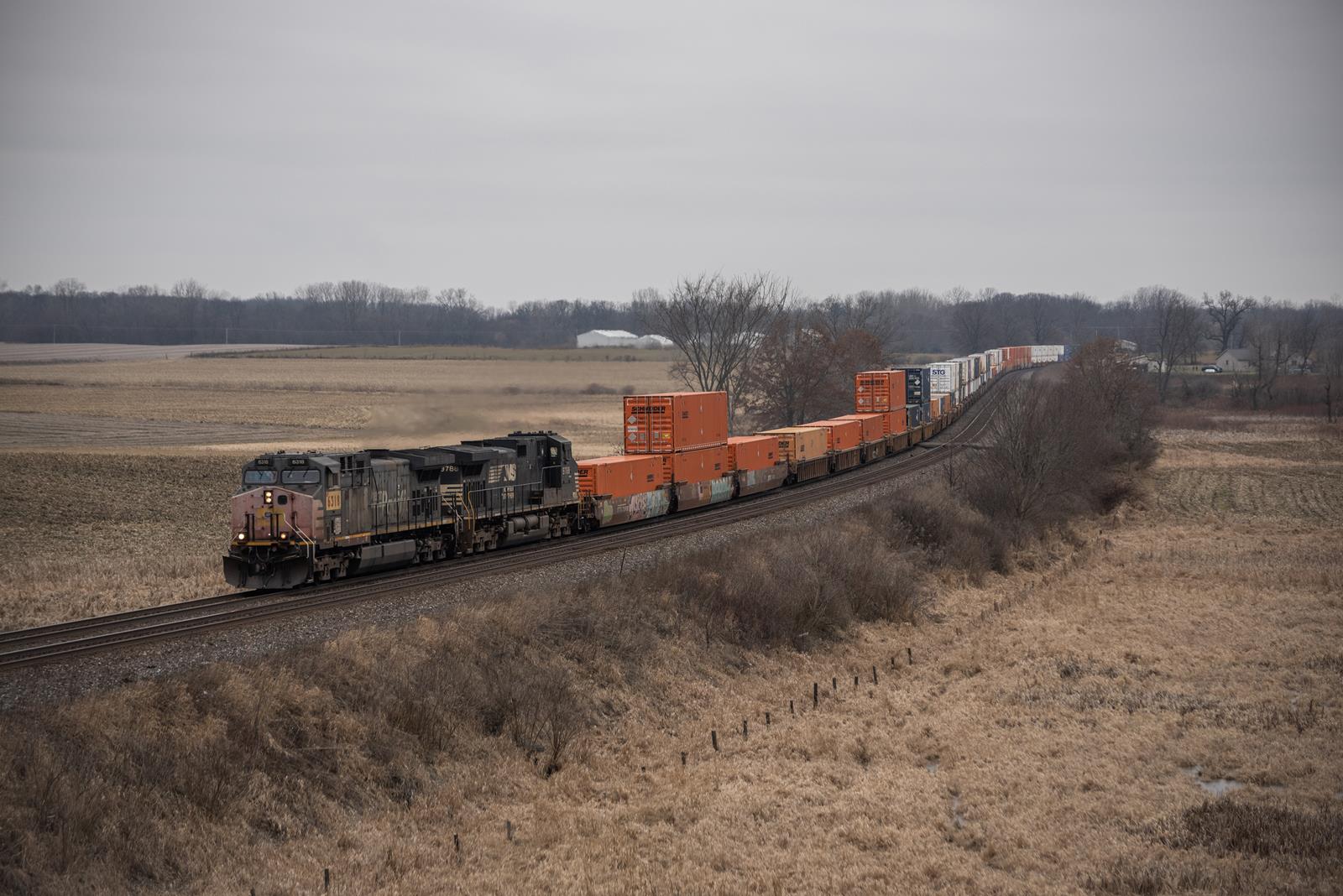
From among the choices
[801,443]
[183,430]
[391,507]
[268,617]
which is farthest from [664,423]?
[183,430]

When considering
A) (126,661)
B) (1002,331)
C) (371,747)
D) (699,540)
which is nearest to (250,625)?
(126,661)

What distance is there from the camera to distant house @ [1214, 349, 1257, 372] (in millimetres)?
167600

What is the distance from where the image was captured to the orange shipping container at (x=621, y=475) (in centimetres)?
3638

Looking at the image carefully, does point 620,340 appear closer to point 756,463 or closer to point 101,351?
point 101,351

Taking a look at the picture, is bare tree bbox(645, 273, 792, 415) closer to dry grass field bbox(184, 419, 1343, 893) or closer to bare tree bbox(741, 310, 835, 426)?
bare tree bbox(741, 310, 835, 426)

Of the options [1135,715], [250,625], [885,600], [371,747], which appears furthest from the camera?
[885,600]

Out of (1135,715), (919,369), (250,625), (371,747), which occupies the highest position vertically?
(919,369)

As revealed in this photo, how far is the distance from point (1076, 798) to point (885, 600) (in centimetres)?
1376

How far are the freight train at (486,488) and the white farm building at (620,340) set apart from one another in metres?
60.3

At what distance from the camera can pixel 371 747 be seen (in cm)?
1834

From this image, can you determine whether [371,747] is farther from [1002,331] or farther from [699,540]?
[1002,331]

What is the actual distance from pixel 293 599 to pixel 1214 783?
63.4 ft

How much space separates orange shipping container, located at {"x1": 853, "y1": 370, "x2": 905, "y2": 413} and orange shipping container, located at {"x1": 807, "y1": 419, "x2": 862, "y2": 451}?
16.6 ft

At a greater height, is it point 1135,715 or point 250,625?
point 250,625
